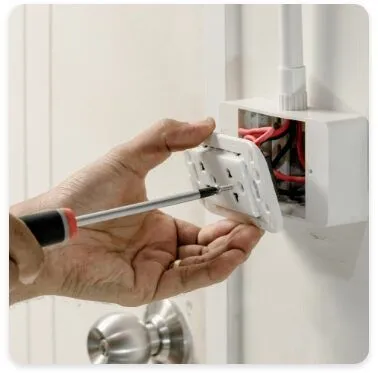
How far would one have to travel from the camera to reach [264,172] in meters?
0.68

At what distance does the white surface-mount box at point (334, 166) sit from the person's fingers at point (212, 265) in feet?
0.18

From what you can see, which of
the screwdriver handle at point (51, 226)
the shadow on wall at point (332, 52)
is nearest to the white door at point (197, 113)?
the shadow on wall at point (332, 52)

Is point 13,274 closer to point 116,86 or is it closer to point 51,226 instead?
point 51,226

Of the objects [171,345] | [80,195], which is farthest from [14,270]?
[171,345]

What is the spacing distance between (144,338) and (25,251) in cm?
25

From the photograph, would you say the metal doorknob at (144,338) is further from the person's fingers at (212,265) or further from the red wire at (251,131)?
the red wire at (251,131)

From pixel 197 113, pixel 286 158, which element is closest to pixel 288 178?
pixel 286 158

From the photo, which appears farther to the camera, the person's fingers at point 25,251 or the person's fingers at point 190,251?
the person's fingers at point 190,251

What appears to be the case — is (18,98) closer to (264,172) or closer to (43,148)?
(43,148)

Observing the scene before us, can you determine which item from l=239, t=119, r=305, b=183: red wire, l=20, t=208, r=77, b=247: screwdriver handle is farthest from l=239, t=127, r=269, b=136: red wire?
l=20, t=208, r=77, b=247: screwdriver handle

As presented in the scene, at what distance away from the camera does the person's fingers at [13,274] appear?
2.16 feet

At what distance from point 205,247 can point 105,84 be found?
167 millimetres

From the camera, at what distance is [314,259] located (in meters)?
0.75

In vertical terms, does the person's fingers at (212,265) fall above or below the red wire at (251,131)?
below
